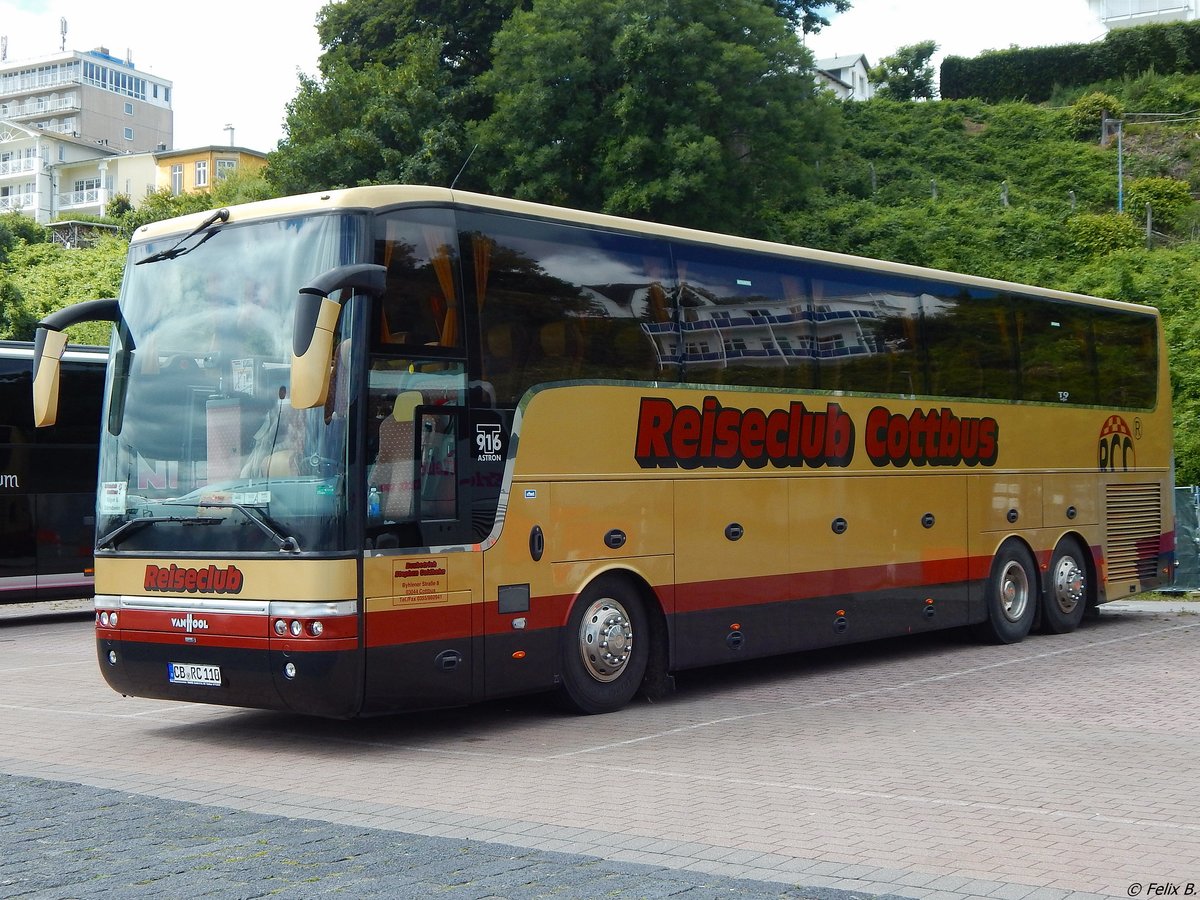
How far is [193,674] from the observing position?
9.98 metres

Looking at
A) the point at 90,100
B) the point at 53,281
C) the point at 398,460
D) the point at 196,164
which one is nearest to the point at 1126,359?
the point at 398,460

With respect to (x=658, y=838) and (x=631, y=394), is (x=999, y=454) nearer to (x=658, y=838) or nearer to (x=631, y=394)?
(x=631, y=394)

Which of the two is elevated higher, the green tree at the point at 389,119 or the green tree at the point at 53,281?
the green tree at the point at 389,119

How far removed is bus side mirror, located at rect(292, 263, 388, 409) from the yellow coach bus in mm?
20

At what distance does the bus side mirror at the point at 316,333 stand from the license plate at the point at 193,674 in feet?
6.99

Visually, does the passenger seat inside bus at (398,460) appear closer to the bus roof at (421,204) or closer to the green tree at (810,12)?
the bus roof at (421,204)

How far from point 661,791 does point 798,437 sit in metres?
5.69

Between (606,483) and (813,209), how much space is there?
1500 inches

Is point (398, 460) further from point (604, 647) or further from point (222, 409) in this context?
point (604, 647)

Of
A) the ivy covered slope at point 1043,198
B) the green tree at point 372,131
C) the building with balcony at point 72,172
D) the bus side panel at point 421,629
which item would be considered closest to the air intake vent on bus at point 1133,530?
the ivy covered slope at point 1043,198

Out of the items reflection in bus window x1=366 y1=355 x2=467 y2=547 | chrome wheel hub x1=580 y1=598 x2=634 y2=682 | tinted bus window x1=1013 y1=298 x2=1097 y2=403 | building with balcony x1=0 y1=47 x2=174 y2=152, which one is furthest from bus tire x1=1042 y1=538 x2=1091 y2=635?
building with balcony x1=0 y1=47 x2=174 y2=152

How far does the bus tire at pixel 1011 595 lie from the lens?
16391 millimetres

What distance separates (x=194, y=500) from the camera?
32.8 ft

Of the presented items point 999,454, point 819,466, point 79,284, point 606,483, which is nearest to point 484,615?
point 606,483
